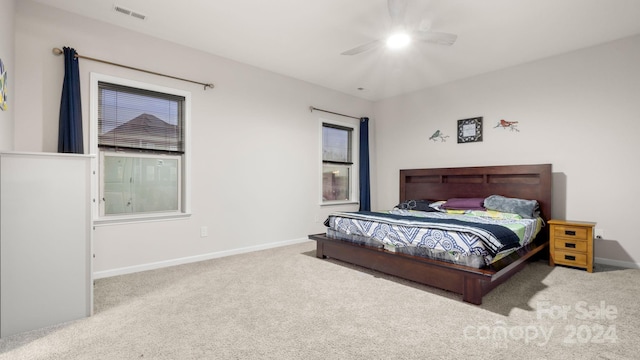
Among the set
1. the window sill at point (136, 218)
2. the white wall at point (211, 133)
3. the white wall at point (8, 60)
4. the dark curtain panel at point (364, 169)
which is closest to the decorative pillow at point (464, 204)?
the dark curtain panel at point (364, 169)

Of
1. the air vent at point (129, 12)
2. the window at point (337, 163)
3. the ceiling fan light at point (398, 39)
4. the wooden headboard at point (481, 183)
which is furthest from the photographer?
the window at point (337, 163)

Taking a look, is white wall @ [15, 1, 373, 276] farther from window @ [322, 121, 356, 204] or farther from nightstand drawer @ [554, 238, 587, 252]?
nightstand drawer @ [554, 238, 587, 252]

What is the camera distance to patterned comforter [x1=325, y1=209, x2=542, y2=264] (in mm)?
2516

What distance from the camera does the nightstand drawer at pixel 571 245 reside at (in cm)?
330

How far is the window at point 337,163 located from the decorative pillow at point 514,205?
246 centimetres

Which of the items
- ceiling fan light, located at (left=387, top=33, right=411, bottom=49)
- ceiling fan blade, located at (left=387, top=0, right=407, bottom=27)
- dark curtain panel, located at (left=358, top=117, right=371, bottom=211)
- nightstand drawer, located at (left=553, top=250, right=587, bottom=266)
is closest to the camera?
ceiling fan blade, located at (left=387, top=0, right=407, bottom=27)

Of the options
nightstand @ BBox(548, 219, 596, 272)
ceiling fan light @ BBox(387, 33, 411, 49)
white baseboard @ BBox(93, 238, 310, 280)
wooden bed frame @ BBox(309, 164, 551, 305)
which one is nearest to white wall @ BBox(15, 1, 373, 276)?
white baseboard @ BBox(93, 238, 310, 280)

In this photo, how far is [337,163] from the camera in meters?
5.56

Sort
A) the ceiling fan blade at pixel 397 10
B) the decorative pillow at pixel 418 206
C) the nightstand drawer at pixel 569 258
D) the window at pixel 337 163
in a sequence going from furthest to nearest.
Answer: the window at pixel 337 163
the decorative pillow at pixel 418 206
the nightstand drawer at pixel 569 258
the ceiling fan blade at pixel 397 10

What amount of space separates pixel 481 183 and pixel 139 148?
4752 millimetres

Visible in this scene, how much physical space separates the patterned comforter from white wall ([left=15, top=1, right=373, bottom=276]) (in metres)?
1.38

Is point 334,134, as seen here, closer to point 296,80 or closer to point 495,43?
point 296,80

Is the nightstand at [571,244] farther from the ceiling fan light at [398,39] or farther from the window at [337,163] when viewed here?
the window at [337,163]

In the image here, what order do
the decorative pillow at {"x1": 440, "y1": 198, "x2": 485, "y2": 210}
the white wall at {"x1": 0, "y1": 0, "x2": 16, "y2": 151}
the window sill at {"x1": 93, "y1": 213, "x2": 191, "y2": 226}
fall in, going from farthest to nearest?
the decorative pillow at {"x1": 440, "y1": 198, "x2": 485, "y2": 210}, the window sill at {"x1": 93, "y1": 213, "x2": 191, "y2": 226}, the white wall at {"x1": 0, "y1": 0, "x2": 16, "y2": 151}
